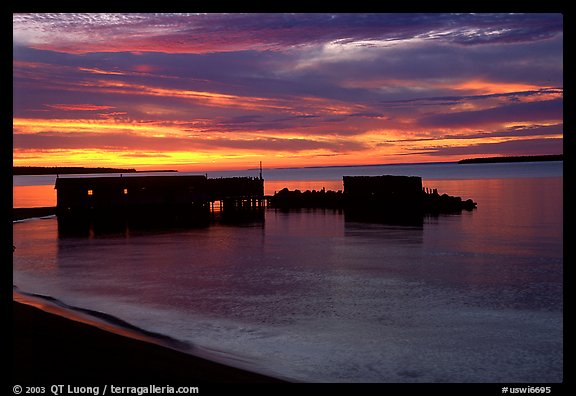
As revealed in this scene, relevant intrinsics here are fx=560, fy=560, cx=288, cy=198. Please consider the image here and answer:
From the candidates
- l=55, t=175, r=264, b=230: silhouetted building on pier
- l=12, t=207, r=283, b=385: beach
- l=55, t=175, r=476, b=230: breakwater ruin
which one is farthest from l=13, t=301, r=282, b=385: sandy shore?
l=55, t=175, r=264, b=230: silhouetted building on pier

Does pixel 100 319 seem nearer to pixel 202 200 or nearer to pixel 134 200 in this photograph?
pixel 134 200

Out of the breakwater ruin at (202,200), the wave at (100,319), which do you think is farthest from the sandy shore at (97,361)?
the breakwater ruin at (202,200)

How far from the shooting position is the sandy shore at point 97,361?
35.5 feet

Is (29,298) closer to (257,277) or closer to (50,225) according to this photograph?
(257,277)

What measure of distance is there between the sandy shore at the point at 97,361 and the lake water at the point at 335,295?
196 centimetres

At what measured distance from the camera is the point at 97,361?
39.0 ft

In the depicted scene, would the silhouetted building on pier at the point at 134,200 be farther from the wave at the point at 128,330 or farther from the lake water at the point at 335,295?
the wave at the point at 128,330

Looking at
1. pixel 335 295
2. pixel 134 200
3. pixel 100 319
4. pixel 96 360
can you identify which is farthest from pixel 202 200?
pixel 96 360

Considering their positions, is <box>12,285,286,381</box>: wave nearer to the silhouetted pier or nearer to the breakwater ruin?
the breakwater ruin

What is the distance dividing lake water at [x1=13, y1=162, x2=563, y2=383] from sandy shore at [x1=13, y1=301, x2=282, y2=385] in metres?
1.96

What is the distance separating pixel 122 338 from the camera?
15.4 meters

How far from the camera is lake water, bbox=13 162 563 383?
15617mm
